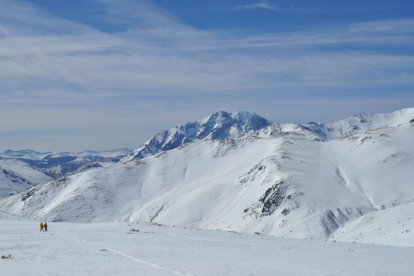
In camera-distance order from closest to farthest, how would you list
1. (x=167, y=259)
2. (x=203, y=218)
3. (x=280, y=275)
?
(x=280, y=275), (x=167, y=259), (x=203, y=218)

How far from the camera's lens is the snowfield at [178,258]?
2630 centimetres

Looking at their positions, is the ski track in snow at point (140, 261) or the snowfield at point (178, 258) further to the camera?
the snowfield at point (178, 258)

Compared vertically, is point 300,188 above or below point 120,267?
below

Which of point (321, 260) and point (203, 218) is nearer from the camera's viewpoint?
point (321, 260)

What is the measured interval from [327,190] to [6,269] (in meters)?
139

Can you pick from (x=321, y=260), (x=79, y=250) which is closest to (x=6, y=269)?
(x=79, y=250)

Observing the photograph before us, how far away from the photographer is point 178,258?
31703 millimetres

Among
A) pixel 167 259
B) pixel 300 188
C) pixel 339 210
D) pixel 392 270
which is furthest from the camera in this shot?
pixel 300 188

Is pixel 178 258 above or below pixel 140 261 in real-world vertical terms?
below

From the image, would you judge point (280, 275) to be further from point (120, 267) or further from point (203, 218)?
point (203, 218)

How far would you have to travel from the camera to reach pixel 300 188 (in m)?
157

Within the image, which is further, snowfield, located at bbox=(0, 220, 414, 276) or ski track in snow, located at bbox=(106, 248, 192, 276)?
snowfield, located at bbox=(0, 220, 414, 276)

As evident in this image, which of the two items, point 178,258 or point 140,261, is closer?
point 140,261

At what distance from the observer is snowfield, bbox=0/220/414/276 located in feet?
86.3
